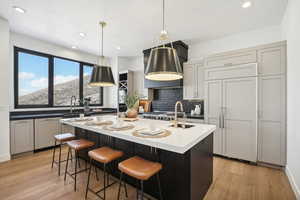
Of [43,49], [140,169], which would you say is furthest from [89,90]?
[140,169]

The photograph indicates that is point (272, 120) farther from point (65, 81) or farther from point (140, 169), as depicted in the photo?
point (65, 81)

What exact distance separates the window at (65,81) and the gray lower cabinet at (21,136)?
44.3 inches

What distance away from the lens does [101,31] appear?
336 centimetres

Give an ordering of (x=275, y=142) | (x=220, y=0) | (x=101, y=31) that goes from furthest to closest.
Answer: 1. (x=101, y=31)
2. (x=275, y=142)
3. (x=220, y=0)

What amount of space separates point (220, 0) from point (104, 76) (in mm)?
2378

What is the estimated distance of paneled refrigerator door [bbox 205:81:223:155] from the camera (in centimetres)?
312

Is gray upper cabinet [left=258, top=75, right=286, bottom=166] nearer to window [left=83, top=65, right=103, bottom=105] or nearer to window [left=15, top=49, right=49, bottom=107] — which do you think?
window [left=83, top=65, right=103, bottom=105]

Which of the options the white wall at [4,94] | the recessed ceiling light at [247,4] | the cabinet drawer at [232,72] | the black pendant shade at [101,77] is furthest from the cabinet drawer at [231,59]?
the white wall at [4,94]

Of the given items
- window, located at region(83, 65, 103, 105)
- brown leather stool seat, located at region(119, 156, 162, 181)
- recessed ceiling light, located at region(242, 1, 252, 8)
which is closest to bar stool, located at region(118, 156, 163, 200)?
brown leather stool seat, located at region(119, 156, 162, 181)

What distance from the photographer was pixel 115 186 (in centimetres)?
209

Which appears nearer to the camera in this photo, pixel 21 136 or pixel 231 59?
pixel 231 59

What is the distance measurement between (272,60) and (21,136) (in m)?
5.55

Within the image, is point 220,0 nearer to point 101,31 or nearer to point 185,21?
point 185,21

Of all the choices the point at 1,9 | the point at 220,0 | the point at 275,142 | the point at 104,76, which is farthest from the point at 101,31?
the point at 275,142
